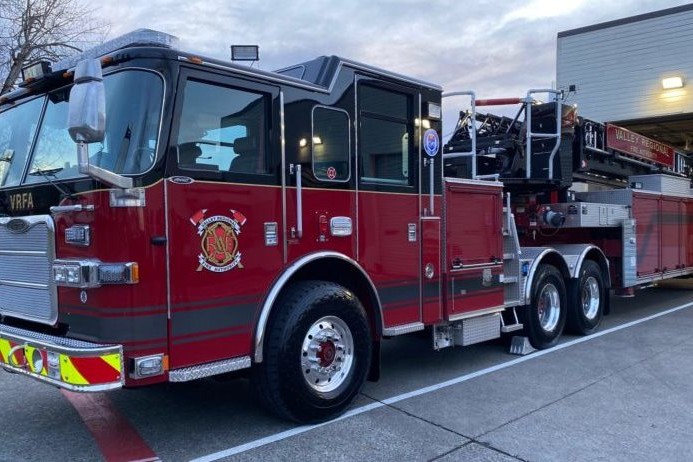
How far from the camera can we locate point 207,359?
398 centimetres

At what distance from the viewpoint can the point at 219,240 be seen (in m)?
4.02

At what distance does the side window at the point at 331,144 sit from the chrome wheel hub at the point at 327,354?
3.68 feet

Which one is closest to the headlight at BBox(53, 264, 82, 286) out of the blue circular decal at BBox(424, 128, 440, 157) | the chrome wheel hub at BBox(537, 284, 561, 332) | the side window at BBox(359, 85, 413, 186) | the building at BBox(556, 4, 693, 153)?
the side window at BBox(359, 85, 413, 186)

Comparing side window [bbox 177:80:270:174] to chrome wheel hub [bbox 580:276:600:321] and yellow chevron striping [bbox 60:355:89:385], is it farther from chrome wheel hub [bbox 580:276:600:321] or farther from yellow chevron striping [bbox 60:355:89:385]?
chrome wheel hub [bbox 580:276:600:321]

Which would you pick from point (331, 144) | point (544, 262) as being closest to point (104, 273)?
point (331, 144)

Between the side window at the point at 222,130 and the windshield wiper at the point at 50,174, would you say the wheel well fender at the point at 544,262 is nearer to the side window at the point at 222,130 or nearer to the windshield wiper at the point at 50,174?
the side window at the point at 222,130

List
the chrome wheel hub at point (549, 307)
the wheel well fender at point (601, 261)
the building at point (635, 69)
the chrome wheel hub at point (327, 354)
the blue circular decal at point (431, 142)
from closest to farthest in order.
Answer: the chrome wheel hub at point (327, 354) → the blue circular decal at point (431, 142) → the chrome wheel hub at point (549, 307) → the wheel well fender at point (601, 261) → the building at point (635, 69)

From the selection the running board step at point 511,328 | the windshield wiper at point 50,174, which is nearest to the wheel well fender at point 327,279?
the windshield wiper at point 50,174

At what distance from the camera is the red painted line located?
407 cm

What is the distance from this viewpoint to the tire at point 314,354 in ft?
14.1

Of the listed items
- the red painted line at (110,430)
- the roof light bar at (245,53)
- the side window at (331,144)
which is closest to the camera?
the red painted line at (110,430)

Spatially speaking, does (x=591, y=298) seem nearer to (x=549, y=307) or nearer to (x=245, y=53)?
(x=549, y=307)

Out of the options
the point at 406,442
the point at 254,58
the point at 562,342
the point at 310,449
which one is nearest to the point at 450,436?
the point at 406,442

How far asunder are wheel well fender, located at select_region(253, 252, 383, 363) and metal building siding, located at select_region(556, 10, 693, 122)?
13.9m
